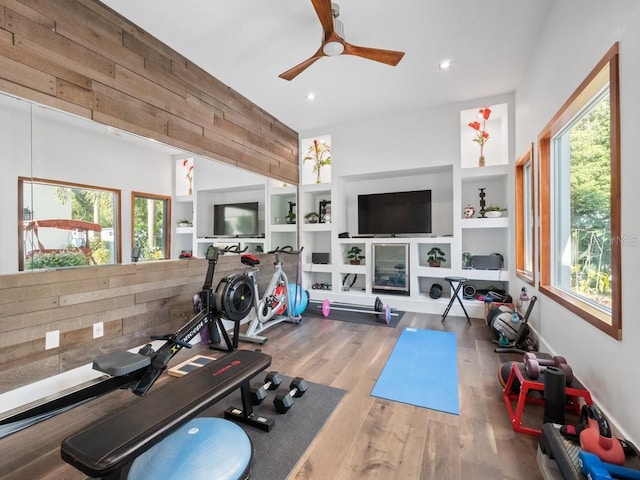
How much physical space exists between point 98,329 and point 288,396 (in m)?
1.77

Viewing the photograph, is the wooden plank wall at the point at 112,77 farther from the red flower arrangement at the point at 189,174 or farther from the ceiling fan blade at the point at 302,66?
the ceiling fan blade at the point at 302,66

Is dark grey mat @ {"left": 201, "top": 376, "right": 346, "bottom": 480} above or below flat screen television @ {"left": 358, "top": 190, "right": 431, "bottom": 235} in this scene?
below

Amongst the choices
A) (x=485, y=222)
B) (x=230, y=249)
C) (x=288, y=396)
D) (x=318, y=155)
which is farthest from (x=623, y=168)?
(x=318, y=155)

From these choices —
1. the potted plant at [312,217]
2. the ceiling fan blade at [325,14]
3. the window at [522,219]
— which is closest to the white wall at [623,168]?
the window at [522,219]

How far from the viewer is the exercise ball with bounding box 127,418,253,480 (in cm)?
127

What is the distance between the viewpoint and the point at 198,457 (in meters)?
1.32

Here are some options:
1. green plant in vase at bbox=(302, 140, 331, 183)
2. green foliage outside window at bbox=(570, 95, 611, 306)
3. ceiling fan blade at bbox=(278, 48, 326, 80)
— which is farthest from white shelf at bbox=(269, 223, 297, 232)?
green foliage outside window at bbox=(570, 95, 611, 306)

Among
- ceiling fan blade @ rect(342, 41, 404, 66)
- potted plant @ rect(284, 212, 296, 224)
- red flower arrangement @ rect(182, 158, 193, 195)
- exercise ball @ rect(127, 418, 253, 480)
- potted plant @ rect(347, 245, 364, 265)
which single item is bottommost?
exercise ball @ rect(127, 418, 253, 480)

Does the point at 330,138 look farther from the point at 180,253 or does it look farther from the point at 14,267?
the point at 14,267

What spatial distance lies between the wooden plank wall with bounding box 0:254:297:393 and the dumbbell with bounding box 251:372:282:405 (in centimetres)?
140

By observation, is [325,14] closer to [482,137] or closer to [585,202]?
[585,202]

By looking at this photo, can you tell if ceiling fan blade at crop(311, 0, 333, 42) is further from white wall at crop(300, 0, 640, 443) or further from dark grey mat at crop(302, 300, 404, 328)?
dark grey mat at crop(302, 300, 404, 328)

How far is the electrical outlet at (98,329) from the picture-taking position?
2.46 metres

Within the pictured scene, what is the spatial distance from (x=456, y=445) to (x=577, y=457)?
58 cm
